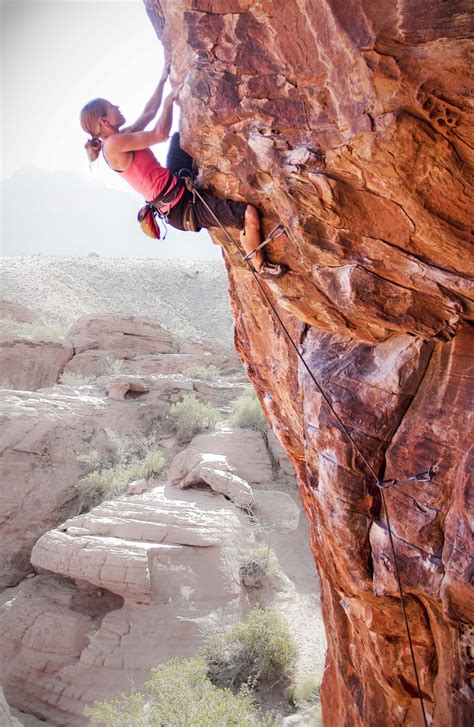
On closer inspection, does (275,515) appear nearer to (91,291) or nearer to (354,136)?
(354,136)

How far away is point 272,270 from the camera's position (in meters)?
4.18

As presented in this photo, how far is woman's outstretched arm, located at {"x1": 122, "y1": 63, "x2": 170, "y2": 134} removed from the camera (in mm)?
4078

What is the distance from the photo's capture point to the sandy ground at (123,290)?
3866 cm

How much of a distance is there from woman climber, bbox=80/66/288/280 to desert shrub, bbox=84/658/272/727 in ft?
21.4

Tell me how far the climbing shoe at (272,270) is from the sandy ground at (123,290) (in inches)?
1281

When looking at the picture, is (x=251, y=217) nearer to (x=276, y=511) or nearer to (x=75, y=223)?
(x=276, y=511)

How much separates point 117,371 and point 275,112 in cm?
1593

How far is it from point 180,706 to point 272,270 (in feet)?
22.0

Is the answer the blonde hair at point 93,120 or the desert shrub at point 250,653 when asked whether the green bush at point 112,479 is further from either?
the blonde hair at point 93,120

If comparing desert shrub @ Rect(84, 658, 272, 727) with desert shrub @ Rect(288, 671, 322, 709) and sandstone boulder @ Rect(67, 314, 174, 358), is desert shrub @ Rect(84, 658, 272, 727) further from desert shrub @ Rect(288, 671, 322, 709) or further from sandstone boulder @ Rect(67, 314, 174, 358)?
sandstone boulder @ Rect(67, 314, 174, 358)

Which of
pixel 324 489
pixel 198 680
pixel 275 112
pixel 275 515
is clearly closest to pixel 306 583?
pixel 275 515

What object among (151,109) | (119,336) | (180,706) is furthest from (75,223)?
(151,109)

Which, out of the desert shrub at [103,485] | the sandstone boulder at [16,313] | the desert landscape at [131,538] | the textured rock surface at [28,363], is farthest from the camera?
the sandstone boulder at [16,313]

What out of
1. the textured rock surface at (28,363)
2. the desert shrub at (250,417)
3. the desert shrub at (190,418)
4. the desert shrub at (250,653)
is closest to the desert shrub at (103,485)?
the desert shrub at (190,418)
